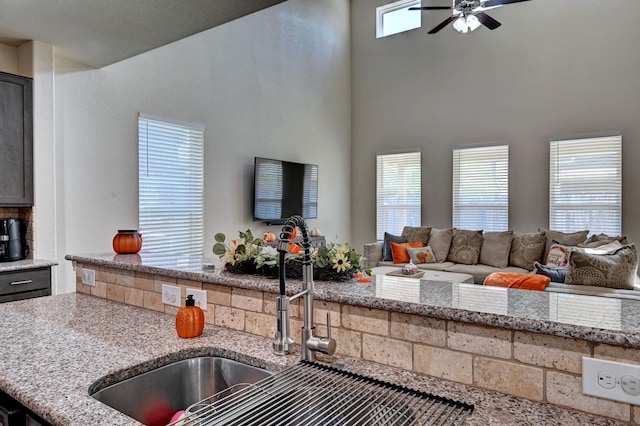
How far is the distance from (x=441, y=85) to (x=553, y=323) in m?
6.52

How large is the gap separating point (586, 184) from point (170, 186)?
5.43 meters

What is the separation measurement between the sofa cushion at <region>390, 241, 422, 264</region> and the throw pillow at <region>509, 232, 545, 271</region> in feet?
4.21

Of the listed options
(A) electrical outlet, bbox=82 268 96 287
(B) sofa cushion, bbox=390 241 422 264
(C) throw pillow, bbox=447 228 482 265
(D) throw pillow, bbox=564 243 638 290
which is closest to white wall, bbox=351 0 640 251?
(C) throw pillow, bbox=447 228 482 265

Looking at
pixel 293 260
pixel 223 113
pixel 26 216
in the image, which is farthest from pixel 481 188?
pixel 26 216

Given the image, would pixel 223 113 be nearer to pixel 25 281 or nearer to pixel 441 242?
pixel 25 281

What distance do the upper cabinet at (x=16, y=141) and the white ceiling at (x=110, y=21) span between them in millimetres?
406

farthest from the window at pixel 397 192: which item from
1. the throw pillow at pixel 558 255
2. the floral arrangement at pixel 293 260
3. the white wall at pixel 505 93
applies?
the floral arrangement at pixel 293 260

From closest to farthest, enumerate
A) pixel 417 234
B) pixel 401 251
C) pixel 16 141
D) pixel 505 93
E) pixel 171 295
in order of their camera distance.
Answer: pixel 171 295 < pixel 16 141 < pixel 401 251 < pixel 505 93 < pixel 417 234

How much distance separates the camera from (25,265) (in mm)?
3064

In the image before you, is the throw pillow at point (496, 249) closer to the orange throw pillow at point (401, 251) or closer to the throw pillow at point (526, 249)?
the throw pillow at point (526, 249)

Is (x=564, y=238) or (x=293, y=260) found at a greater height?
(x=293, y=260)

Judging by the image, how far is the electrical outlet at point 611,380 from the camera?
822mm

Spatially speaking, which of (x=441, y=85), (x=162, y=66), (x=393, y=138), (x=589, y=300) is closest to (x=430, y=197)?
(x=393, y=138)

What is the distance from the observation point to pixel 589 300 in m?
1.11
